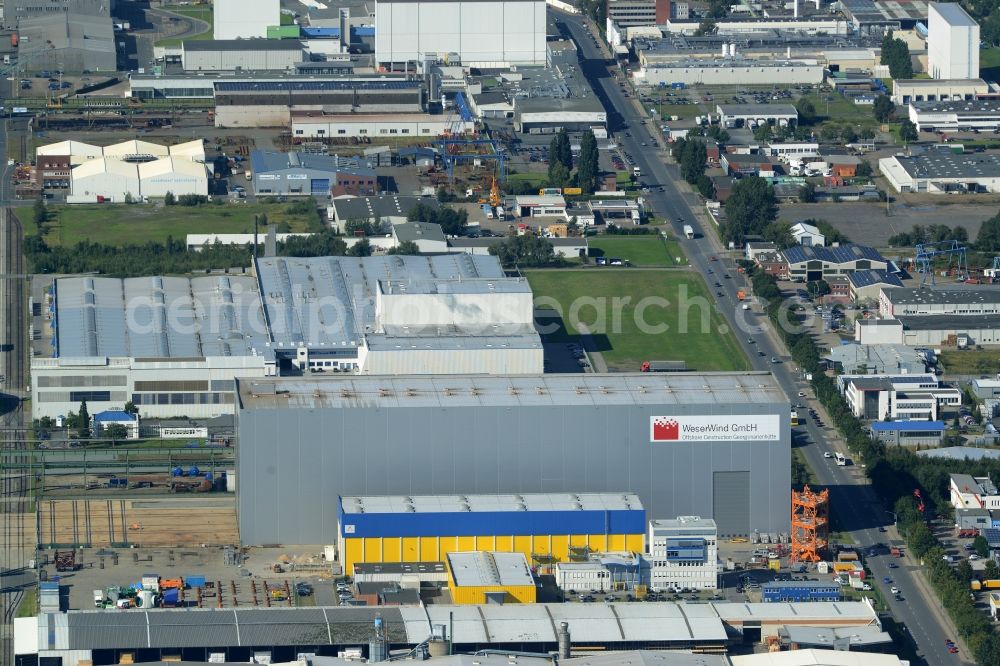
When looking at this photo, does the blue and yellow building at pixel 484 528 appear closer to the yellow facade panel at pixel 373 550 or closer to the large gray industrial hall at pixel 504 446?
the yellow facade panel at pixel 373 550

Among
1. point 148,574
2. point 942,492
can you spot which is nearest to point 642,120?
point 942,492

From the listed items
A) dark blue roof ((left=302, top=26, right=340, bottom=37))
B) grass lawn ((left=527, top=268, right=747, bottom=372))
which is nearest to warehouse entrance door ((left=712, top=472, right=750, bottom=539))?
grass lawn ((left=527, top=268, right=747, bottom=372))

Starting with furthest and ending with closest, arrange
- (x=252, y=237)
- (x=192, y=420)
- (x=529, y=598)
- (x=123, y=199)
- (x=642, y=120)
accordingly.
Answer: (x=642, y=120), (x=123, y=199), (x=252, y=237), (x=192, y=420), (x=529, y=598)

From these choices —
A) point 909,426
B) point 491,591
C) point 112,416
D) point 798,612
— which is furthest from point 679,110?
point 798,612

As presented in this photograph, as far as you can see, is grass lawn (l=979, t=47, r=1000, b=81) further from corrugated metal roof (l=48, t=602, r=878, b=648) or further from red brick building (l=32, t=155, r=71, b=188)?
corrugated metal roof (l=48, t=602, r=878, b=648)

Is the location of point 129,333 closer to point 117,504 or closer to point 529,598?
point 117,504

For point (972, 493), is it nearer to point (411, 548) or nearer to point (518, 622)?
point (411, 548)
